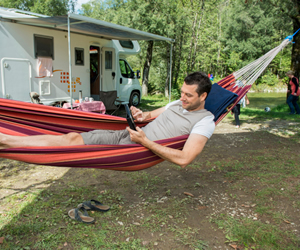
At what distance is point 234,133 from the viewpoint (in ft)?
17.7

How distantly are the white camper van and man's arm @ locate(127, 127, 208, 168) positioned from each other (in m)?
3.33

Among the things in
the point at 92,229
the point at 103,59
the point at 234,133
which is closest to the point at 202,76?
the point at 92,229

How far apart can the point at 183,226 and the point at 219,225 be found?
31 centimetres

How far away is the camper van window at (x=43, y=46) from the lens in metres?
5.62

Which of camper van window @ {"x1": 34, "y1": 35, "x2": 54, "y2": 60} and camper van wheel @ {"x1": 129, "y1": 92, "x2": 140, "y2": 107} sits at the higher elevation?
camper van window @ {"x1": 34, "y1": 35, "x2": 54, "y2": 60}

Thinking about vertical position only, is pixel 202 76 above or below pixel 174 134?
above

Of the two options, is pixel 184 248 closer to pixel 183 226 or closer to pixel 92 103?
pixel 183 226

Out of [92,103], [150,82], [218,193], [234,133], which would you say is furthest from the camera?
[150,82]

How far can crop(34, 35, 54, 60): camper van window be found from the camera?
562 cm

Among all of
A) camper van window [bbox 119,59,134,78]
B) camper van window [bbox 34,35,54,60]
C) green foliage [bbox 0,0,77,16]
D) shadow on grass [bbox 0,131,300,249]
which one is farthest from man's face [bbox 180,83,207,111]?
green foliage [bbox 0,0,77,16]

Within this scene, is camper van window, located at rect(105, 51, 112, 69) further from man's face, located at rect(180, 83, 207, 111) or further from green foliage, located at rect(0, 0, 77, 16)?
green foliage, located at rect(0, 0, 77, 16)

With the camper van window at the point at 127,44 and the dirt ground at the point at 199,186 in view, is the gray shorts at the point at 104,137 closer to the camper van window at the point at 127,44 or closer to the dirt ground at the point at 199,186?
the dirt ground at the point at 199,186

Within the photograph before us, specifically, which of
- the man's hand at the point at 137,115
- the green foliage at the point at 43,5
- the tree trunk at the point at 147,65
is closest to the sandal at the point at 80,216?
the man's hand at the point at 137,115

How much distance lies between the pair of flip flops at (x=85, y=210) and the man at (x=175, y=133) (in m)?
0.64
